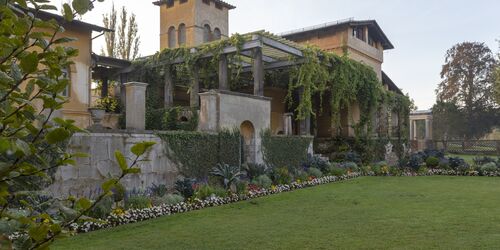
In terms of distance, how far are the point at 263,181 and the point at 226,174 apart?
1.14 meters

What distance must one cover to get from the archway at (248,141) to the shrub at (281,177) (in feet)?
3.86

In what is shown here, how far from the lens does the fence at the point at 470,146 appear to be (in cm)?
3219

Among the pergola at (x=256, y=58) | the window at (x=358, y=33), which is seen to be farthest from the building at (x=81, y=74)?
the window at (x=358, y=33)

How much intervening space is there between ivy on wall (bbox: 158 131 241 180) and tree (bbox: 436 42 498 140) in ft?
116

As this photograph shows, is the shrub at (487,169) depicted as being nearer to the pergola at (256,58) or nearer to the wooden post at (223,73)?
the pergola at (256,58)

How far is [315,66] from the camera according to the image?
16.6 metres

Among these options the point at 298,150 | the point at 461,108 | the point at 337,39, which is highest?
the point at 337,39

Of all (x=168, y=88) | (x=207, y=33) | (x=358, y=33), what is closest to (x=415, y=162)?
(x=168, y=88)

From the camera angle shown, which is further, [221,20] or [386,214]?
[221,20]

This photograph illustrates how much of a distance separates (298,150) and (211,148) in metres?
4.97

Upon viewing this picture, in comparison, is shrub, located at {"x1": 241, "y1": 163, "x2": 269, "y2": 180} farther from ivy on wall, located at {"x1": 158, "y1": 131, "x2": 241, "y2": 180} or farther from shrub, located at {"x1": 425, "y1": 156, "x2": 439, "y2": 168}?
shrub, located at {"x1": 425, "y1": 156, "x2": 439, "y2": 168}

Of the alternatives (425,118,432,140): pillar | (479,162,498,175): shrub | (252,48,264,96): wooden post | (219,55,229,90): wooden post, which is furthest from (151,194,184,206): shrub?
(425,118,432,140): pillar

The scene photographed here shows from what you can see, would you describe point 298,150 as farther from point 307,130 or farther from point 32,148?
point 32,148

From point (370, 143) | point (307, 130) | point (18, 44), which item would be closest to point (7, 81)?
point (18, 44)
